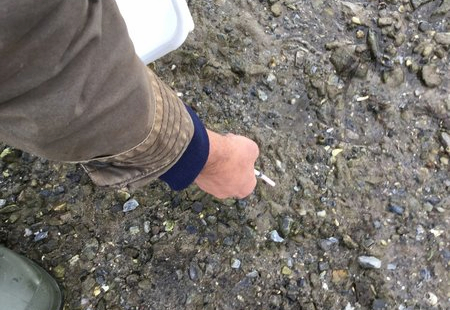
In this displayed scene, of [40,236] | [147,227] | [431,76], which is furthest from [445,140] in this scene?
[40,236]

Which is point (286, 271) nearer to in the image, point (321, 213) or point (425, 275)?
point (321, 213)

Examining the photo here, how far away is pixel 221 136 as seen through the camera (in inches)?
58.2

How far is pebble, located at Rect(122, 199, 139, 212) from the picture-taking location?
5.22 feet

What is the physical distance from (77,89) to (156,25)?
631 mm

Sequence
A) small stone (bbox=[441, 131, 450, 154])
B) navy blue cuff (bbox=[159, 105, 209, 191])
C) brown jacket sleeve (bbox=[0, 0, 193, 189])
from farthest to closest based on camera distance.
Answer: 1. small stone (bbox=[441, 131, 450, 154])
2. navy blue cuff (bbox=[159, 105, 209, 191])
3. brown jacket sleeve (bbox=[0, 0, 193, 189])

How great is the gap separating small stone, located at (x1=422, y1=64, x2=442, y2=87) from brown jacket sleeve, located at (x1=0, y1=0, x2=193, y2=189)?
0.91 meters

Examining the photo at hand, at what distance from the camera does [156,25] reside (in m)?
1.47

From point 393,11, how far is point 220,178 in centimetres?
83

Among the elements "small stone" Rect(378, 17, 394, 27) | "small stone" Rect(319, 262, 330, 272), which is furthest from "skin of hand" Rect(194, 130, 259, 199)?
"small stone" Rect(378, 17, 394, 27)

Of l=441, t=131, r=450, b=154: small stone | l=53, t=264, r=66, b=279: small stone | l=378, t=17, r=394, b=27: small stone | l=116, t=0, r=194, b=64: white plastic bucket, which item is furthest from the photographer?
l=378, t=17, r=394, b=27: small stone

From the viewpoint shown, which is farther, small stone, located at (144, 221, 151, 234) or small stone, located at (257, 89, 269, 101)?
small stone, located at (257, 89, 269, 101)

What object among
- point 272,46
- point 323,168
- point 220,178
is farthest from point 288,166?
point 272,46

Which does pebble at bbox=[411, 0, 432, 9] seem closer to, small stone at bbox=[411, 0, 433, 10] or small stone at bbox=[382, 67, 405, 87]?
small stone at bbox=[411, 0, 433, 10]

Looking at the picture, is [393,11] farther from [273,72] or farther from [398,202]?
[398,202]
